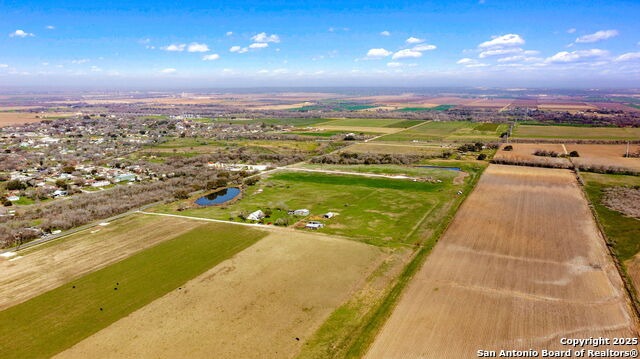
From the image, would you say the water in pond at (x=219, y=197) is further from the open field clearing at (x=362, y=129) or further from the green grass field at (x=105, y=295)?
the open field clearing at (x=362, y=129)

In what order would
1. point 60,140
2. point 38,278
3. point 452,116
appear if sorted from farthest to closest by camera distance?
1. point 452,116
2. point 60,140
3. point 38,278

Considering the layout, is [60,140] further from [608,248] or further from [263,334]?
[608,248]

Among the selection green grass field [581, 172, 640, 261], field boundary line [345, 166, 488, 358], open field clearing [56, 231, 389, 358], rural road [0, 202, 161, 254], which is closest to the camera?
open field clearing [56, 231, 389, 358]

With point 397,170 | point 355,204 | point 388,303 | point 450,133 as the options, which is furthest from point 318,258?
point 450,133

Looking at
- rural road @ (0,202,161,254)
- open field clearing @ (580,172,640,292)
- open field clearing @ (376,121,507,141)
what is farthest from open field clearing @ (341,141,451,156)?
rural road @ (0,202,161,254)

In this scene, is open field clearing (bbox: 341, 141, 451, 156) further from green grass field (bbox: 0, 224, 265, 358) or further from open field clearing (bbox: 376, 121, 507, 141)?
green grass field (bbox: 0, 224, 265, 358)

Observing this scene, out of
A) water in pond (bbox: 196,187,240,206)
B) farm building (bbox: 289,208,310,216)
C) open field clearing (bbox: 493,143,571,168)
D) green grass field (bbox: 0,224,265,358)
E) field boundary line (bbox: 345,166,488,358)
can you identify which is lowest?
water in pond (bbox: 196,187,240,206)

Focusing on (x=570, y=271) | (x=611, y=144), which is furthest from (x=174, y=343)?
(x=611, y=144)
